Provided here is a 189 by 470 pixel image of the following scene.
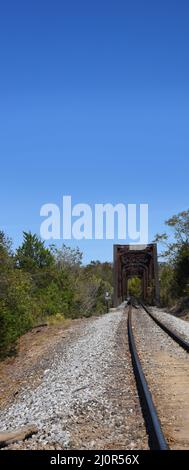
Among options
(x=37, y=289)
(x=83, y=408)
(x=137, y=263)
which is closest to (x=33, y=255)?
(x=37, y=289)

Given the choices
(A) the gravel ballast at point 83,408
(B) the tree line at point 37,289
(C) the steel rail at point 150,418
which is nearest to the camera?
(C) the steel rail at point 150,418

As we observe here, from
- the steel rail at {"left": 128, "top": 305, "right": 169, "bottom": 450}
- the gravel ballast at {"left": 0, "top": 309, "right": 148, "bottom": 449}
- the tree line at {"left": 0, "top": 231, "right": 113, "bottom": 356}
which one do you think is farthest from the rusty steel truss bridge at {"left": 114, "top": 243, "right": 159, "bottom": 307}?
the steel rail at {"left": 128, "top": 305, "right": 169, "bottom": 450}

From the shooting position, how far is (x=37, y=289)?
43750mm

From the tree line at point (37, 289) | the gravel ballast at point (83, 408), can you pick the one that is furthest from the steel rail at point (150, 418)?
the tree line at point (37, 289)

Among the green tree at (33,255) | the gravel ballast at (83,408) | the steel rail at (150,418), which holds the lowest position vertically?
the gravel ballast at (83,408)

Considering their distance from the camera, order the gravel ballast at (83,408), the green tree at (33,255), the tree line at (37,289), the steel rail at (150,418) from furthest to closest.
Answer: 1. the green tree at (33,255)
2. the tree line at (37,289)
3. the gravel ballast at (83,408)
4. the steel rail at (150,418)

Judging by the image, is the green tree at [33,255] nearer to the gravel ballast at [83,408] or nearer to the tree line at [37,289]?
the tree line at [37,289]

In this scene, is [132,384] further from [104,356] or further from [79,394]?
[104,356]

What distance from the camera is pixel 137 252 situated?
67.9m

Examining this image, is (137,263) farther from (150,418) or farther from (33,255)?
(150,418)

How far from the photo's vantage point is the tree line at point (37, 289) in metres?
24.4
